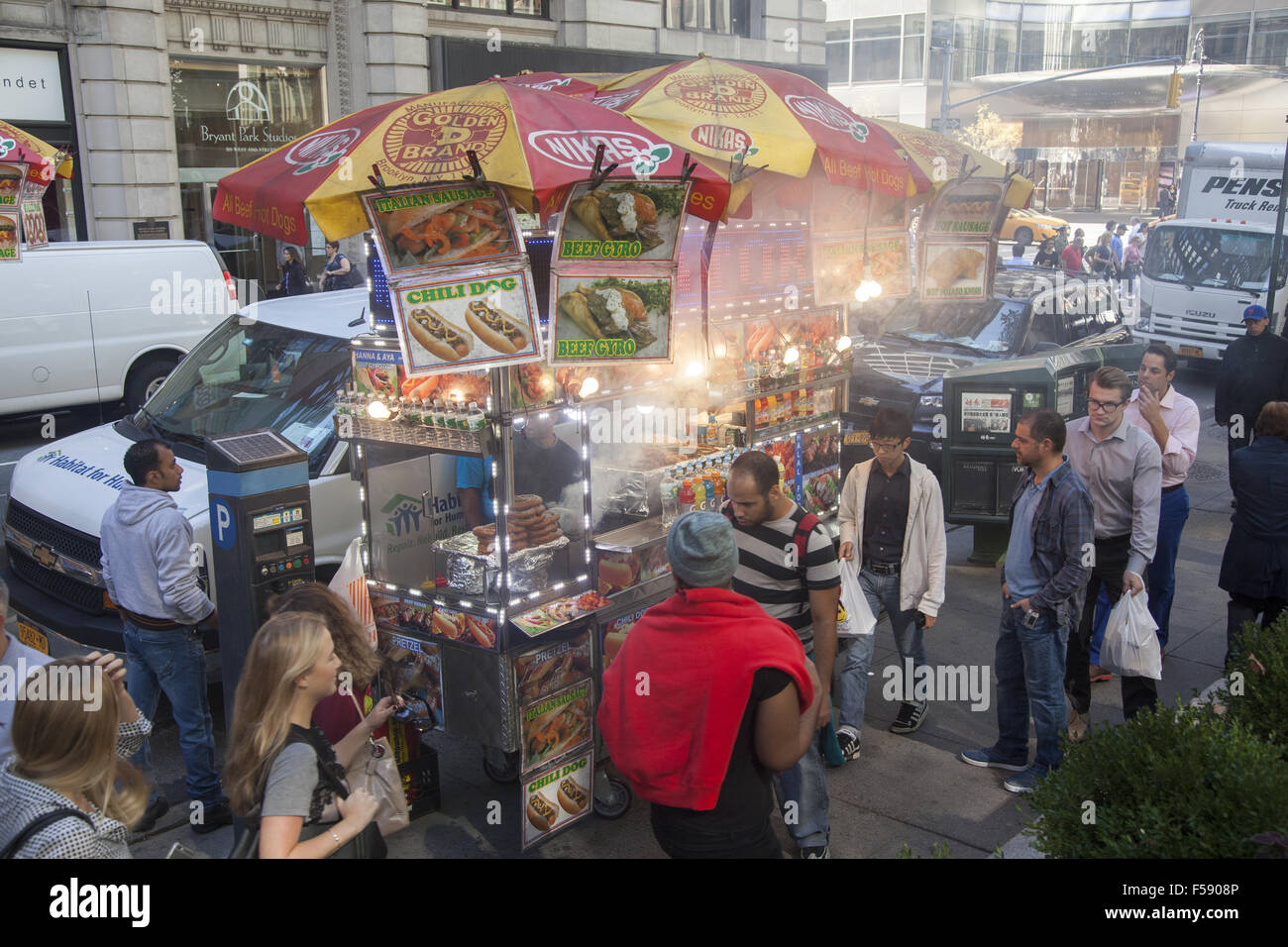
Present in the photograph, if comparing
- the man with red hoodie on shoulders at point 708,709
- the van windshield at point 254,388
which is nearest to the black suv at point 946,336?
the van windshield at point 254,388

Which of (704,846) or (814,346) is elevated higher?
(814,346)

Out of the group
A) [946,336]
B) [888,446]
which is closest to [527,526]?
[888,446]

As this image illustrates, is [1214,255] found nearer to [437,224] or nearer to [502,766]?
[502,766]

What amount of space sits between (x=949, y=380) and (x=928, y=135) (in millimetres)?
2152

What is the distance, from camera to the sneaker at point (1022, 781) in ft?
18.8

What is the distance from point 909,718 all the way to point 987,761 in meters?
0.58

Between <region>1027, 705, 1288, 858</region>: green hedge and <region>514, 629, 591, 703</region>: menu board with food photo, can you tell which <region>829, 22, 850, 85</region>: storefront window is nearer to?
<region>514, 629, 591, 703</region>: menu board with food photo

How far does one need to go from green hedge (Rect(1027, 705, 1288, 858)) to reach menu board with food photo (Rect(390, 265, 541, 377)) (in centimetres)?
289

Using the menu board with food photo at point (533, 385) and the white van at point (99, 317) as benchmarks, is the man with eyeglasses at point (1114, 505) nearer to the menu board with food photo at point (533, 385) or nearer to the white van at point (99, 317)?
the menu board with food photo at point (533, 385)

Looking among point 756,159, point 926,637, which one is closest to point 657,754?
point 756,159

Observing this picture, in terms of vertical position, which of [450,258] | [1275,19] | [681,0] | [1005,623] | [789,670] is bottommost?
[1005,623]

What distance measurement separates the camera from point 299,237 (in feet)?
17.6

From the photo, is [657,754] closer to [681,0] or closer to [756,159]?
[756,159]
